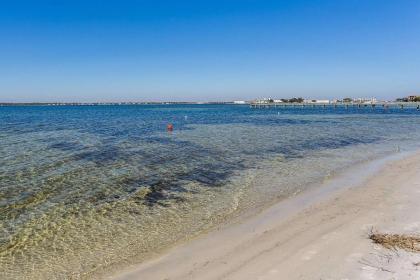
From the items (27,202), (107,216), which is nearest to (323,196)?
(107,216)

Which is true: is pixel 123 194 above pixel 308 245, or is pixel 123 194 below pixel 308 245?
below

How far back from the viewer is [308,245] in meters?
8.07

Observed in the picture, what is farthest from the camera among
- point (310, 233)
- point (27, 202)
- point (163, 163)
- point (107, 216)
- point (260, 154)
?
point (260, 154)

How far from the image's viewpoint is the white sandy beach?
6734mm

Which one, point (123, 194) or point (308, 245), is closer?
point (308, 245)

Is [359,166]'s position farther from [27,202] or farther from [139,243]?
[27,202]

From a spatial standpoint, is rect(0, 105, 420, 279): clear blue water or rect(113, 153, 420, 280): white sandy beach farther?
rect(0, 105, 420, 279): clear blue water

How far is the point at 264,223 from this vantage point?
1019 centimetres

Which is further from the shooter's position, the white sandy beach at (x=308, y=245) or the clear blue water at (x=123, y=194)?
the clear blue water at (x=123, y=194)

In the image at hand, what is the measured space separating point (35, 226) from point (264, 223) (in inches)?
263

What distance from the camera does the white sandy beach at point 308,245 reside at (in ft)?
22.1

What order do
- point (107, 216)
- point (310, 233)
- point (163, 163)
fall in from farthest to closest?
point (163, 163), point (107, 216), point (310, 233)

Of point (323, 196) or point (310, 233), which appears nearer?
point (310, 233)

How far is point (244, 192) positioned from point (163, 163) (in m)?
7.76
